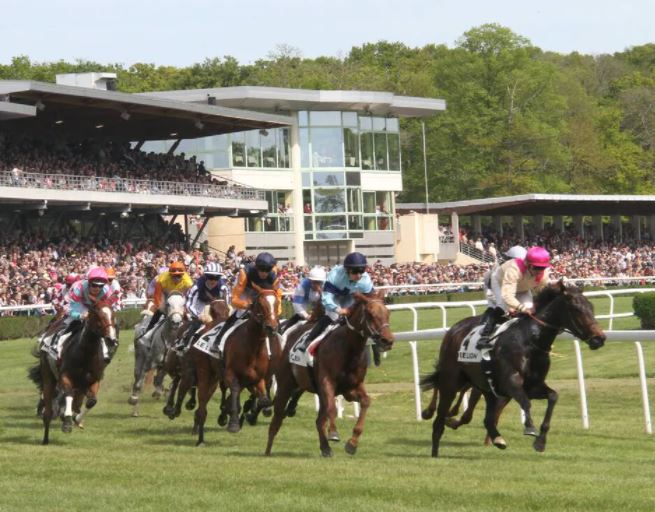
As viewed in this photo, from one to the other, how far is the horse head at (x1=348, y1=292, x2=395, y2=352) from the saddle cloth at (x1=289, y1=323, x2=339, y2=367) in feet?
1.81

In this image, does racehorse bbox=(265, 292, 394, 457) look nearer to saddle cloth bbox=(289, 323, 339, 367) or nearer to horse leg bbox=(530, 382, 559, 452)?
saddle cloth bbox=(289, 323, 339, 367)

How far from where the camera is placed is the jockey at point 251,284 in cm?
1249

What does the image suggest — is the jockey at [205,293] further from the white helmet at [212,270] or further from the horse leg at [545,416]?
the horse leg at [545,416]

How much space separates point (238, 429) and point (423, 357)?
875cm

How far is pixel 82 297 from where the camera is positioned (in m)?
13.1

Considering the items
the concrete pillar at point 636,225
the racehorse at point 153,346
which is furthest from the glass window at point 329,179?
the racehorse at point 153,346

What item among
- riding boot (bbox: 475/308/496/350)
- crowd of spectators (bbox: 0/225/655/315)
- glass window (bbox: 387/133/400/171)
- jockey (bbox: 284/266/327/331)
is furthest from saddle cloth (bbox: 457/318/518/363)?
glass window (bbox: 387/133/400/171)

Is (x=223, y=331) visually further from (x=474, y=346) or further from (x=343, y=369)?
(x=474, y=346)

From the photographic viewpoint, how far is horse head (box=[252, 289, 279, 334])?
12.0 meters

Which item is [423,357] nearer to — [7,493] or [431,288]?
[7,493]

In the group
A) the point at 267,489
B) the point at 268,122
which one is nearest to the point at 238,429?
the point at 267,489

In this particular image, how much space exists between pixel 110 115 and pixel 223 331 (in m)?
30.2

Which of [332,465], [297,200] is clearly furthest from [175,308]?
[297,200]

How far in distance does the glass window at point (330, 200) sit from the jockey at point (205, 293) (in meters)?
37.9
